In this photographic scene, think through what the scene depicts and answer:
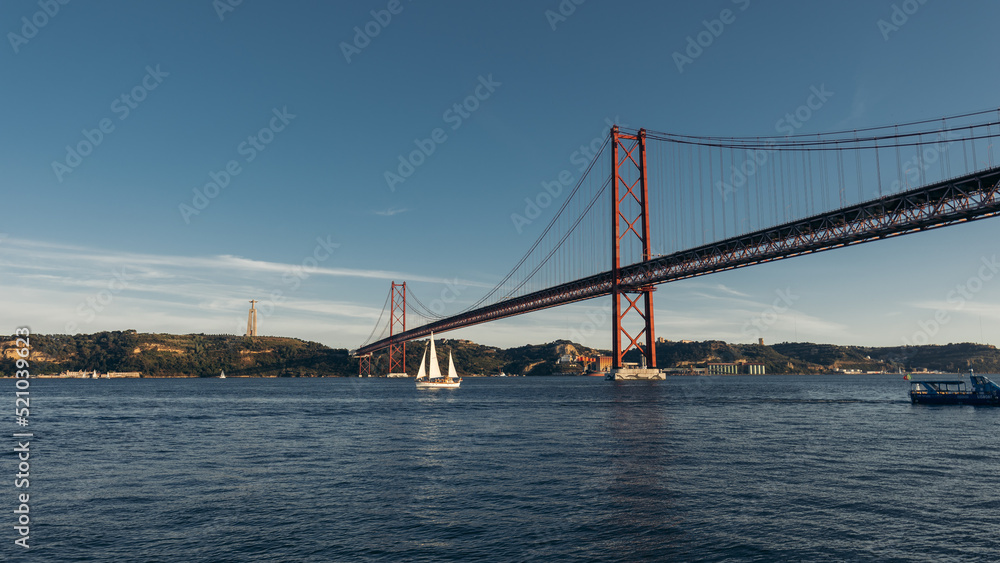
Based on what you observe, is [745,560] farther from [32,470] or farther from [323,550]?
[32,470]

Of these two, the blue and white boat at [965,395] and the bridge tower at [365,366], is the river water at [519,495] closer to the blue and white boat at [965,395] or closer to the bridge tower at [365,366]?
the blue and white boat at [965,395]

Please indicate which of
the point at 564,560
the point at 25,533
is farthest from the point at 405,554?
the point at 25,533

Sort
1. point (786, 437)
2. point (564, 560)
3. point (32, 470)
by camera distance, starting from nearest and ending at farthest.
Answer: point (564, 560), point (32, 470), point (786, 437)

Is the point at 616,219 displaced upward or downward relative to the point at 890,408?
upward

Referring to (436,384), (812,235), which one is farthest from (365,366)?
(812,235)

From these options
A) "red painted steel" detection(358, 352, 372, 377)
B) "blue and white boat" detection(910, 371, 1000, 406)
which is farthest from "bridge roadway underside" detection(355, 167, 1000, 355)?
"red painted steel" detection(358, 352, 372, 377)

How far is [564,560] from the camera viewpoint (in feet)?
36.4

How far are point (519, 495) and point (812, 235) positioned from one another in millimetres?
56277

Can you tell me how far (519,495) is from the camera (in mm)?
15984

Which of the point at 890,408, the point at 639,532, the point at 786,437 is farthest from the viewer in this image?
the point at 890,408

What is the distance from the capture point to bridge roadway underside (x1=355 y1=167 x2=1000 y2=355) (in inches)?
1833

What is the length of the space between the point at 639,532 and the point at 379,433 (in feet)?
68.7

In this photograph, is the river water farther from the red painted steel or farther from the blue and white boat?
the red painted steel

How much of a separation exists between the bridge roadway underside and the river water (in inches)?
940
